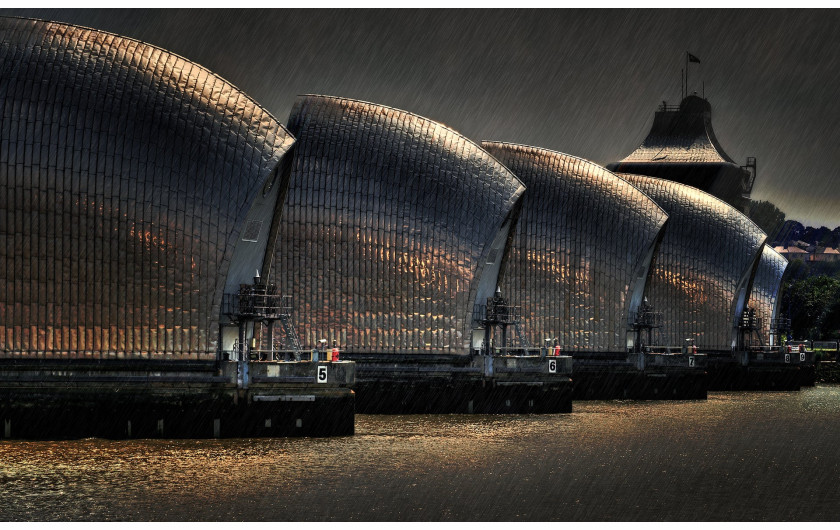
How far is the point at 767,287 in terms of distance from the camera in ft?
448

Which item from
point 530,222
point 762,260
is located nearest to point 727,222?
point 762,260

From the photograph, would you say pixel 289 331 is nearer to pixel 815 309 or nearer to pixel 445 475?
pixel 445 475

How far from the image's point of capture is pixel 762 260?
136625 mm

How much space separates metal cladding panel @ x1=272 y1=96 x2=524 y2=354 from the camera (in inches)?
3135

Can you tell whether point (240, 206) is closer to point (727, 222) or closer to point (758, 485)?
point (758, 485)

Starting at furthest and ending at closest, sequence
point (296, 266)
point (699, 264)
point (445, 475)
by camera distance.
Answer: point (699, 264), point (296, 266), point (445, 475)

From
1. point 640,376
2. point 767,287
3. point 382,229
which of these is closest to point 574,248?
point 640,376

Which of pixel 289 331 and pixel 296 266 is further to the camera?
pixel 296 266

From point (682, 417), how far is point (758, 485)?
32.4 meters

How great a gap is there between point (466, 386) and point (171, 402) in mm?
23206

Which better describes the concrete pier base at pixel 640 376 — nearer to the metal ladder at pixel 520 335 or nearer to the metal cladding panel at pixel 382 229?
the metal ladder at pixel 520 335

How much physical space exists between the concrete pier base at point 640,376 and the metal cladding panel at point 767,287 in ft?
109

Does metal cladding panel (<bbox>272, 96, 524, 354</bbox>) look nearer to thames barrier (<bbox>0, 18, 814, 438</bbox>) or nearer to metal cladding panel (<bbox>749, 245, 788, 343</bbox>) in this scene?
thames barrier (<bbox>0, 18, 814, 438</bbox>)

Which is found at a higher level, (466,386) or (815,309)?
(815,309)
